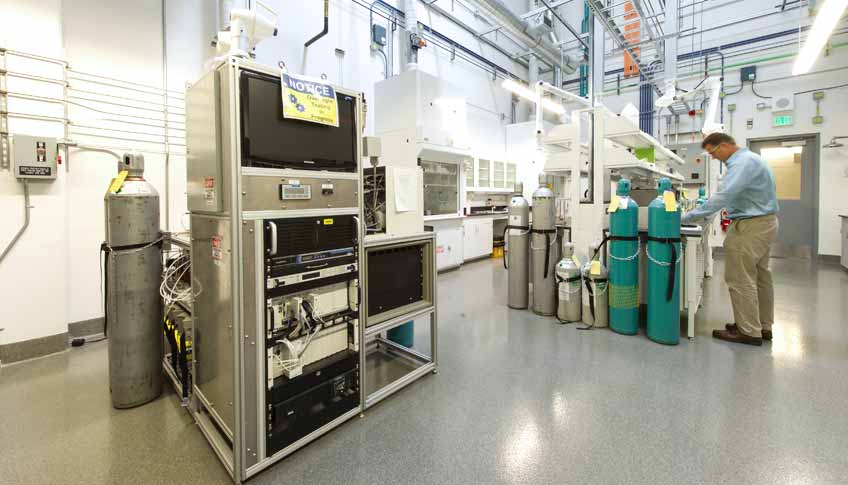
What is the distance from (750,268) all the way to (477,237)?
3.75m

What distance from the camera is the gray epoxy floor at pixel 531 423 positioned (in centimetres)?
149

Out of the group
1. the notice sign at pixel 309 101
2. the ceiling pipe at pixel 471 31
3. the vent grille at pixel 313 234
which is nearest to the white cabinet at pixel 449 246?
the ceiling pipe at pixel 471 31

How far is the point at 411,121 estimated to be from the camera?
4.61m

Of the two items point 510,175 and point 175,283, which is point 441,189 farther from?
point 175,283

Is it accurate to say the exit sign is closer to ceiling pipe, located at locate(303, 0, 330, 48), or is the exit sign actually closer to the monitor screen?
ceiling pipe, located at locate(303, 0, 330, 48)

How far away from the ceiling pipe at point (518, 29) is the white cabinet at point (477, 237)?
2.90 m

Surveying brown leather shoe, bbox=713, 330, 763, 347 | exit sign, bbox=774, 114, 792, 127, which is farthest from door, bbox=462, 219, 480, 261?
exit sign, bbox=774, 114, 792, 127

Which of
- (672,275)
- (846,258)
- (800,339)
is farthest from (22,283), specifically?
(846,258)

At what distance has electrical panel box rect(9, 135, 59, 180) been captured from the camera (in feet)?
7.78

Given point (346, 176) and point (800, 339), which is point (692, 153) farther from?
point (346, 176)

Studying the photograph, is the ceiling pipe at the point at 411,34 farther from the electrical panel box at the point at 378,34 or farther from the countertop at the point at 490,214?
the countertop at the point at 490,214

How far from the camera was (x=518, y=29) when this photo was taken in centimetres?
573

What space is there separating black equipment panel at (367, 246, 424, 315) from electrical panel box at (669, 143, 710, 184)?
6284 millimetres

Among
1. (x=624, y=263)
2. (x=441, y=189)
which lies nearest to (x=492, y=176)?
Result: (x=441, y=189)
